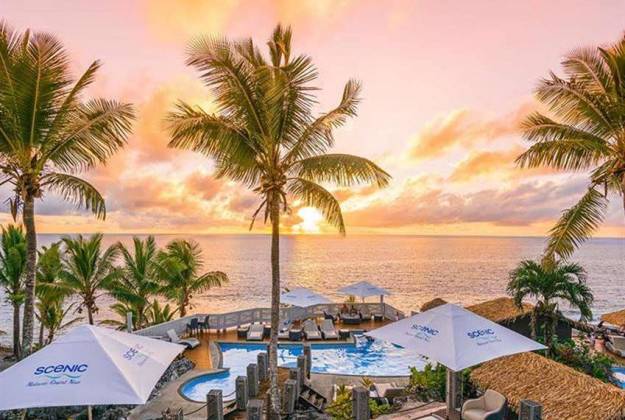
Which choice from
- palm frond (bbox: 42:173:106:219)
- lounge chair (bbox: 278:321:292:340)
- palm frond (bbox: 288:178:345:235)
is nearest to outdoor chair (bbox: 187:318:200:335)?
lounge chair (bbox: 278:321:292:340)

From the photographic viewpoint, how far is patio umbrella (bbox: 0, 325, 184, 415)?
5.30 m

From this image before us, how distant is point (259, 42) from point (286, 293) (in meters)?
14.1

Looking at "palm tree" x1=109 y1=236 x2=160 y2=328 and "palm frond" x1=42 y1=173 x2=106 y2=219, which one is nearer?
"palm frond" x1=42 y1=173 x2=106 y2=219

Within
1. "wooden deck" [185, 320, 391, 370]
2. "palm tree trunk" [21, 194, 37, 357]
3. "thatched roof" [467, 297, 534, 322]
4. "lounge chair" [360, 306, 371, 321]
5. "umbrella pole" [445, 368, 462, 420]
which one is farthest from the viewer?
"lounge chair" [360, 306, 371, 321]

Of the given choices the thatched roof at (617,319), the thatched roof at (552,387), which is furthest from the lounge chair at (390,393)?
the thatched roof at (617,319)

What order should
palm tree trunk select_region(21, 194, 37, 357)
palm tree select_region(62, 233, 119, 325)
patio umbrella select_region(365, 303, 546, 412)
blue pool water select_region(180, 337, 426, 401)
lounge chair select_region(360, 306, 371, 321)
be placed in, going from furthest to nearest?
1. lounge chair select_region(360, 306, 371, 321)
2. palm tree select_region(62, 233, 119, 325)
3. blue pool water select_region(180, 337, 426, 401)
4. palm tree trunk select_region(21, 194, 37, 357)
5. patio umbrella select_region(365, 303, 546, 412)

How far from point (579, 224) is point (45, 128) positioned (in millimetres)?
13050

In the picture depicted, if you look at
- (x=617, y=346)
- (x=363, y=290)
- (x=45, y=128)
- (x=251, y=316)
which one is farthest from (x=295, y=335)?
(x=617, y=346)

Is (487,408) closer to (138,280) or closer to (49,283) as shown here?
(138,280)

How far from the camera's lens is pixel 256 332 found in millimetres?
19359

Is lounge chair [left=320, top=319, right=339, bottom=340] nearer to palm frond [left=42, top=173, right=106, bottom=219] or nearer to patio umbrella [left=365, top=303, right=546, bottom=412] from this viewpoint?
patio umbrella [left=365, top=303, right=546, bottom=412]

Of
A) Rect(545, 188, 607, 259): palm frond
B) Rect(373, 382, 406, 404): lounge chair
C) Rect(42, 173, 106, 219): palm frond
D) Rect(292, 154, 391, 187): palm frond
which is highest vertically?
Rect(292, 154, 391, 187): palm frond

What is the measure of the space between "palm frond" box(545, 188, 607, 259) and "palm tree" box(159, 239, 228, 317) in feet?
58.0

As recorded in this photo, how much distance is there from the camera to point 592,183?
983 centimetres
